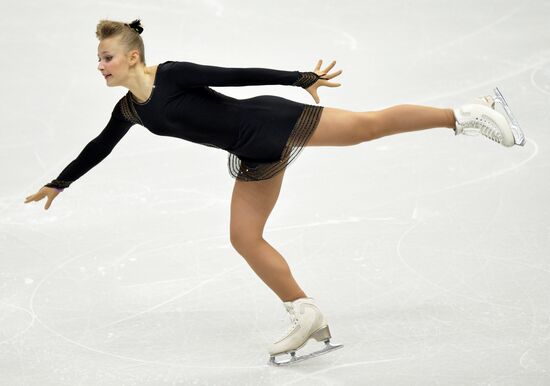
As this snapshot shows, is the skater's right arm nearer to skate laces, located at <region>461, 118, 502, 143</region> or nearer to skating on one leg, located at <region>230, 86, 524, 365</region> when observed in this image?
skating on one leg, located at <region>230, 86, 524, 365</region>

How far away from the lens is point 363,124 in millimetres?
4051

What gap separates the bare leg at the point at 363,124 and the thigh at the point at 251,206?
0.25 metres

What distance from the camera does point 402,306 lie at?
4.38 meters

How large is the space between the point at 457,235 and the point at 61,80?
3.82 meters

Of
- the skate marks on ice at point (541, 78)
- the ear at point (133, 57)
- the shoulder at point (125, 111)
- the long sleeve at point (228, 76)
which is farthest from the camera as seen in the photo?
the skate marks on ice at point (541, 78)

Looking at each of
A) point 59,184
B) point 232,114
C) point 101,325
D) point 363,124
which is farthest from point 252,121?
point 101,325

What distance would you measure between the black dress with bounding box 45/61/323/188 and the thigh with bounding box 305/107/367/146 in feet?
0.11

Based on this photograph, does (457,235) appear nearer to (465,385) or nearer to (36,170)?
(465,385)

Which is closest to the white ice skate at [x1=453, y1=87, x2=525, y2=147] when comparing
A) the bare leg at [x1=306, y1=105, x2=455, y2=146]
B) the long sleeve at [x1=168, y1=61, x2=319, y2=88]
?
the bare leg at [x1=306, y1=105, x2=455, y2=146]

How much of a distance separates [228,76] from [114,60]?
19.5 inches

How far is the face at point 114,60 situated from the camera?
13.0 ft

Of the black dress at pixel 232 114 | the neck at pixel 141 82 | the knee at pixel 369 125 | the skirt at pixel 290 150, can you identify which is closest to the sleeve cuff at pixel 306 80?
the black dress at pixel 232 114

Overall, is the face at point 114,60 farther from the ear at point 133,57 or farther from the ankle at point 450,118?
the ankle at point 450,118

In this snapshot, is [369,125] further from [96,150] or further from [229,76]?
[96,150]
